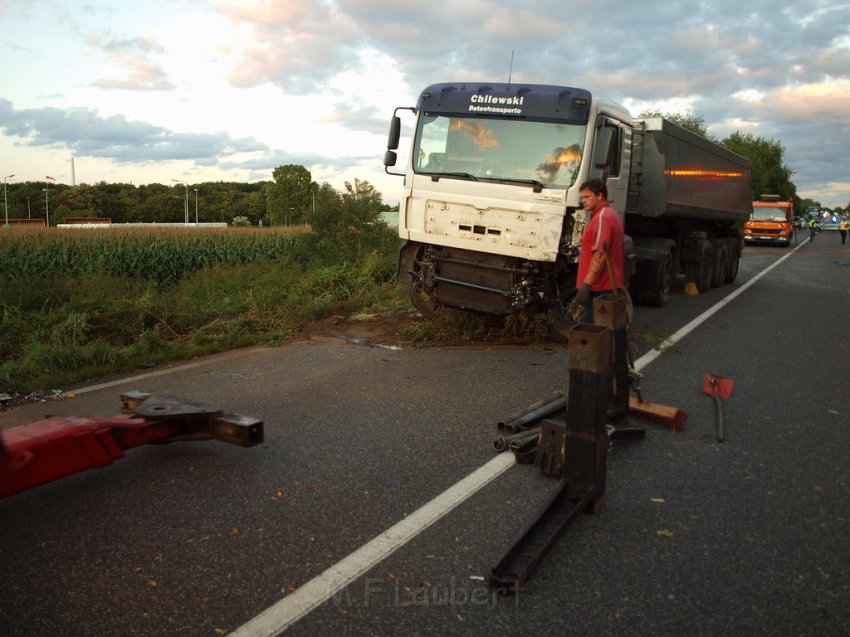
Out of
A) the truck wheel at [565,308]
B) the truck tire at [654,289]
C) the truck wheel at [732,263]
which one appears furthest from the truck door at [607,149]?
the truck wheel at [732,263]

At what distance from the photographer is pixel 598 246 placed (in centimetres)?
615

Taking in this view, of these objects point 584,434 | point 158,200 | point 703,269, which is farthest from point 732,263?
point 158,200

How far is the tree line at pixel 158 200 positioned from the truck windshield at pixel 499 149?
249 feet

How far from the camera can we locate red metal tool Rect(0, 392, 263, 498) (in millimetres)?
3439

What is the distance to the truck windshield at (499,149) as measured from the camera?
822 centimetres

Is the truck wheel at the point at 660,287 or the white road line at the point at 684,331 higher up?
the truck wheel at the point at 660,287

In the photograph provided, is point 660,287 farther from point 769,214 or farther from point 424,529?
point 769,214

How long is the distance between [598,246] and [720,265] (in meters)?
11.7

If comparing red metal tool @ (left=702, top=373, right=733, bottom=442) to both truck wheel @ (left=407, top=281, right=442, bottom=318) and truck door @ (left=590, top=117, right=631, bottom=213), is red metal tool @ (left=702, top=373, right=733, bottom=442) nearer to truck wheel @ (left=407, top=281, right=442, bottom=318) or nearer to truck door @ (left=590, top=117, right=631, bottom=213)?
truck door @ (left=590, top=117, right=631, bottom=213)

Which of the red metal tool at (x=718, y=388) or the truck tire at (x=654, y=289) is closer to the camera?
the red metal tool at (x=718, y=388)

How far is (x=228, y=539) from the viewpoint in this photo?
11.8ft

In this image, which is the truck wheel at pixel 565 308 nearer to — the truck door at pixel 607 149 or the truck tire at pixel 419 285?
the truck door at pixel 607 149

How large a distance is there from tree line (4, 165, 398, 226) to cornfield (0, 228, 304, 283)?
199 ft

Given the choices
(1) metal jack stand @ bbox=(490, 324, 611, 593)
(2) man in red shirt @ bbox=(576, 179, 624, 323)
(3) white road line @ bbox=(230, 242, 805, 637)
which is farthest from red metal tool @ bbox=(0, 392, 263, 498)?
(2) man in red shirt @ bbox=(576, 179, 624, 323)
